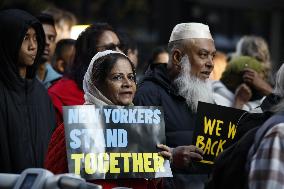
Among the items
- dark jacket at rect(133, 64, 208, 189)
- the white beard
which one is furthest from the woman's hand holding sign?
the white beard

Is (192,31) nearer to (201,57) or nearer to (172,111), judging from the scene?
(201,57)

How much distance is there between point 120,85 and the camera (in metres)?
6.23

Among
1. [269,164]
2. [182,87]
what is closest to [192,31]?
[182,87]

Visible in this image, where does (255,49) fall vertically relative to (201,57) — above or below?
below

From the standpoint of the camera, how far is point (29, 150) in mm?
6746

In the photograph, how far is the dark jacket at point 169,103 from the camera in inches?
277

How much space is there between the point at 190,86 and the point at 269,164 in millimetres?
2527

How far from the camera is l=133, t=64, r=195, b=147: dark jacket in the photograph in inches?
277

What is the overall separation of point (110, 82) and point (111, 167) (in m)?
0.59

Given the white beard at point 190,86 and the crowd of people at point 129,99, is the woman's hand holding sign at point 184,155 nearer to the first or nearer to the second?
the crowd of people at point 129,99

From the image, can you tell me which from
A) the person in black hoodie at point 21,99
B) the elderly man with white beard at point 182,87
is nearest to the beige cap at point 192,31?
the elderly man with white beard at point 182,87

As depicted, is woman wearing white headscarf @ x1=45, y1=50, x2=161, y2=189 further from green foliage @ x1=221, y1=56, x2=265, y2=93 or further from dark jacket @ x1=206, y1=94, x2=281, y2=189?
green foliage @ x1=221, y1=56, x2=265, y2=93

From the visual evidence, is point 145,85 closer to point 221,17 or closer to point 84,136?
point 84,136

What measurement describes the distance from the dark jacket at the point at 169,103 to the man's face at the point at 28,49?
0.79 meters
